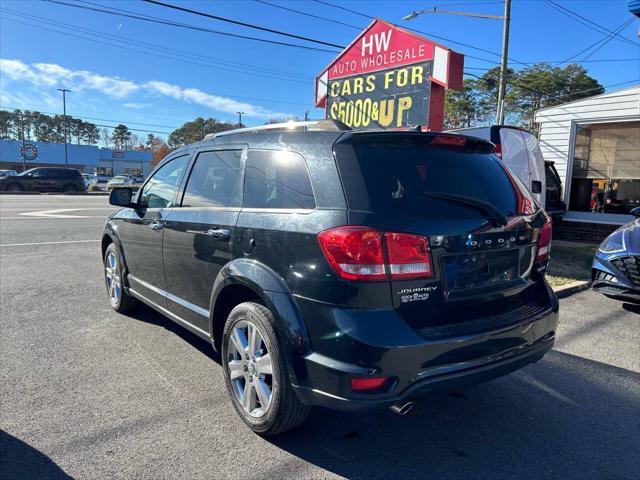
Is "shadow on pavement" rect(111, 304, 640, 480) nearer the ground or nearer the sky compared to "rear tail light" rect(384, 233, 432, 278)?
nearer the ground

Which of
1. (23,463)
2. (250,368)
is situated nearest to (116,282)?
(23,463)

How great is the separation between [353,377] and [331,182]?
1.00m

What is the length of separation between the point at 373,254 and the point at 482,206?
804 mm

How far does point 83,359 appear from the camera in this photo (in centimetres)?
391

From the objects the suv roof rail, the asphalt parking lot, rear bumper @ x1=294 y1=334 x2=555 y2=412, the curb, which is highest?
the suv roof rail

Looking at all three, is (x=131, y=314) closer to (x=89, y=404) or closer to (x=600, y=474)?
(x=89, y=404)

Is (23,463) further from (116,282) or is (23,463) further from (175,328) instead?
(116,282)

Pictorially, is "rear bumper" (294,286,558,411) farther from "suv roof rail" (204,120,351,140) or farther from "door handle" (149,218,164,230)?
"door handle" (149,218,164,230)

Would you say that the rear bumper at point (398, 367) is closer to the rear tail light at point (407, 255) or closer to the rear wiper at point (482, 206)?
Answer: the rear tail light at point (407, 255)

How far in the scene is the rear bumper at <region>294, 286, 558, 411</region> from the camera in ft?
7.31

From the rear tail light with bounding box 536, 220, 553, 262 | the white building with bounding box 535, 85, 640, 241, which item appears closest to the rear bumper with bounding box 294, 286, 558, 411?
the rear tail light with bounding box 536, 220, 553, 262

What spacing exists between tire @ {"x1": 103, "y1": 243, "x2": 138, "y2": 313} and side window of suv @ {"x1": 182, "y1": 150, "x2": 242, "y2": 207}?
166cm

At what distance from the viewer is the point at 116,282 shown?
5.12 metres

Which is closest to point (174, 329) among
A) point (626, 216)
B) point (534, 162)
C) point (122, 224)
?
point (122, 224)
